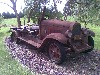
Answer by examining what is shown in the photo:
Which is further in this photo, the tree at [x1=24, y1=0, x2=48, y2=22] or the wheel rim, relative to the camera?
the tree at [x1=24, y1=0, x2=48, y2=22]

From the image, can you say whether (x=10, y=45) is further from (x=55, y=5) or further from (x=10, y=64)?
(x=55, y=5)

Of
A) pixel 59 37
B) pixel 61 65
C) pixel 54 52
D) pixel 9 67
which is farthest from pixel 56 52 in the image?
pixel 9 67

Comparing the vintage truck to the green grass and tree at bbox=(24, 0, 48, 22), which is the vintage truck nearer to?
the green grass

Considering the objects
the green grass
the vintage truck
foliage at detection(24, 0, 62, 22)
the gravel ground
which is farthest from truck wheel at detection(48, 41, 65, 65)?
foliage at detection(24, 0, 62, 22)

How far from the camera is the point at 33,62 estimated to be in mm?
10344

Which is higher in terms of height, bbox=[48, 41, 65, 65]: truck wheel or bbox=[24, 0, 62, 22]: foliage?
bbox=[24, 0, 62, 22]: foliage

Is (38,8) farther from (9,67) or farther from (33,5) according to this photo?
(9,67)

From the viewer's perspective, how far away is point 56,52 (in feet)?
32.6

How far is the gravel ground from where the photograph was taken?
9195 mm

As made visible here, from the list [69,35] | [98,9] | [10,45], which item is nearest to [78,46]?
[69,35]

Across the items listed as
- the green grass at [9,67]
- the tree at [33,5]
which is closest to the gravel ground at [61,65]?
the green grass at [9,67]

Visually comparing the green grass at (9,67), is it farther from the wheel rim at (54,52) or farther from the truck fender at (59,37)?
the truck fender at (59,37)

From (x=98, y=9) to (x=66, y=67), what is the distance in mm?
8357

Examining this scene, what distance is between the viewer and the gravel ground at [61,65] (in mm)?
9195
